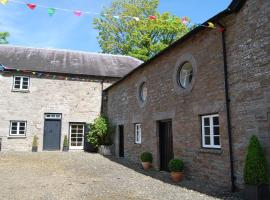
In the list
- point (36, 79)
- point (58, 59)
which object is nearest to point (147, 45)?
point (58, 59)

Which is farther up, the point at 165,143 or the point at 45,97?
the point at 45,97

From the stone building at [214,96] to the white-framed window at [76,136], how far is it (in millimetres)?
9312

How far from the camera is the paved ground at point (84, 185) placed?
702cm

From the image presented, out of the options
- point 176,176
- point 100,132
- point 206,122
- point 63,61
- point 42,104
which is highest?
point 63,61

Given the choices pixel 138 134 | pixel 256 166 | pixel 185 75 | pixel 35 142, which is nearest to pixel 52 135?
pixel 35 142

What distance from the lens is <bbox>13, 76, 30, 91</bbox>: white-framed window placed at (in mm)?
19806

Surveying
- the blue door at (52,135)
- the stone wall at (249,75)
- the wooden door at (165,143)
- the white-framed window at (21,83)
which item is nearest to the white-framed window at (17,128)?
the blue door at (52,135)

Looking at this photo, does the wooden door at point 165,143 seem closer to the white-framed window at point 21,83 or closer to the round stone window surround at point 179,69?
the round stone window surround at point 179,69

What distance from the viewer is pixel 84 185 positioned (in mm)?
8414

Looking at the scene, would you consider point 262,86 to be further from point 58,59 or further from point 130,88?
point 58,59

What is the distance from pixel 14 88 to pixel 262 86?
17.5 m

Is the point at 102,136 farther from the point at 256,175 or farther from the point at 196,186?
the point at 256,175

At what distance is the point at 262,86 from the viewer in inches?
258

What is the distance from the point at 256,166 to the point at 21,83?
58.1ft
